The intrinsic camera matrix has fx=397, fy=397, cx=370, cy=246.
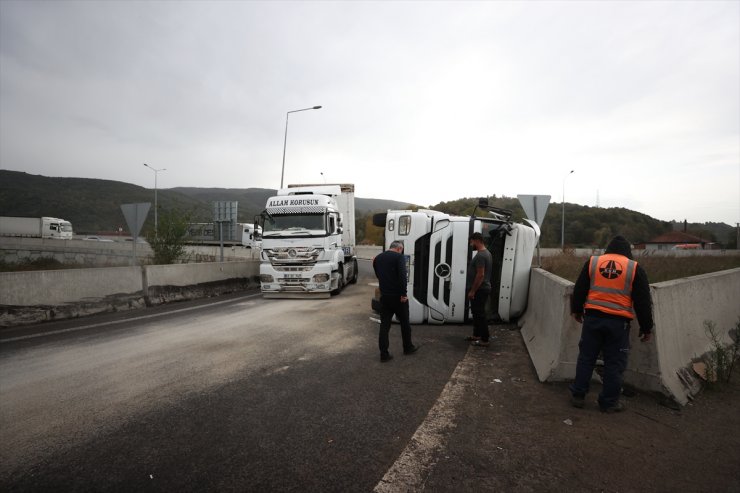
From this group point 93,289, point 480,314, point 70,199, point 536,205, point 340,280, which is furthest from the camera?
point 70,199

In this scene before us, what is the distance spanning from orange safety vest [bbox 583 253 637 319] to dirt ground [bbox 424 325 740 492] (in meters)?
0.94

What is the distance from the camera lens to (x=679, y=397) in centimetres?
380

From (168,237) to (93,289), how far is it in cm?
718

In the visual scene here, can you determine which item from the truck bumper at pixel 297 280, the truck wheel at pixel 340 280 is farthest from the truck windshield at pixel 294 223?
the truck wheel at pixel 340 280

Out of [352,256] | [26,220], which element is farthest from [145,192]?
[352,256]

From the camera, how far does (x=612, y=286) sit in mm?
3727

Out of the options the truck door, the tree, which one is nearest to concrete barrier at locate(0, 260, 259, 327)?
the tree

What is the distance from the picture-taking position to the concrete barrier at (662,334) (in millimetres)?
3885

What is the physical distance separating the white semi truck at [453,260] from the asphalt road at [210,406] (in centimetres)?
61

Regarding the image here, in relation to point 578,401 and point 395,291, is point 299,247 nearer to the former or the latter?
point 395,291

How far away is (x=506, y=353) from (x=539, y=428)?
2.38m

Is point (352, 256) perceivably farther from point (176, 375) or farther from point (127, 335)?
point (176, 375)

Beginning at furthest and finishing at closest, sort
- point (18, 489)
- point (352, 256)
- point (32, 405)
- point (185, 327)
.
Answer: point (352, 256) → point (185, 327) → point (32, 405) → point (18, 489)

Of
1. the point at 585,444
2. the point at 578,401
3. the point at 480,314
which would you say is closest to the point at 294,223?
the point at 480,314
